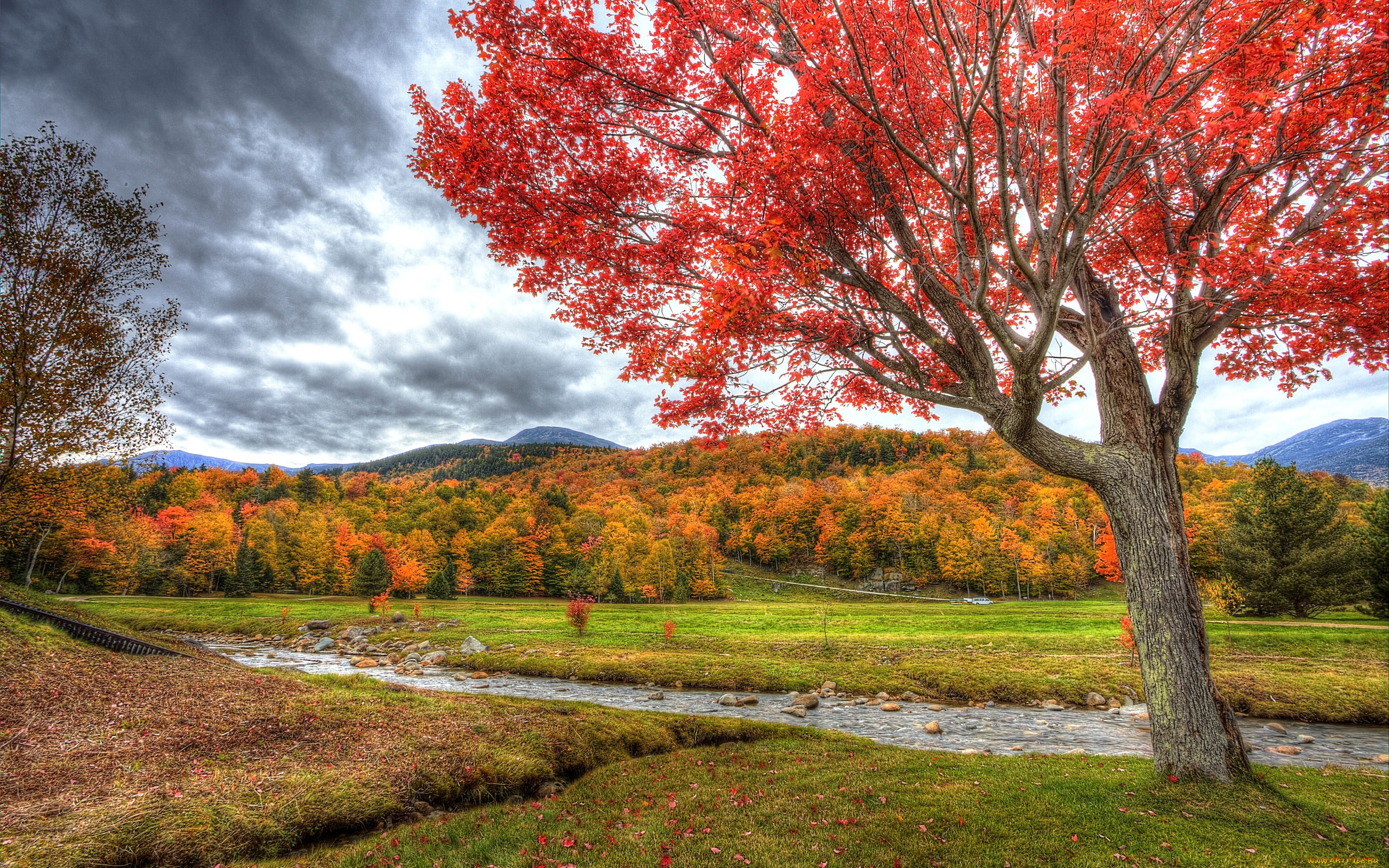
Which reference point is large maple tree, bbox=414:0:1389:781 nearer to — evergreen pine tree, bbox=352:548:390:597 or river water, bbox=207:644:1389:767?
river water, bbox=207:644:1389:767

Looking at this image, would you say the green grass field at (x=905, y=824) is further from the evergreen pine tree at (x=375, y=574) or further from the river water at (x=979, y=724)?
the evergreen pine tree at (x=375, y=574)

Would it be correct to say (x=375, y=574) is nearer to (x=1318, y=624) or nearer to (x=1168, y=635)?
(x=1168, y=635)

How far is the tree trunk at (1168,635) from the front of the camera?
21.4 ft

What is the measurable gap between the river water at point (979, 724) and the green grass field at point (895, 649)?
138 centimetres

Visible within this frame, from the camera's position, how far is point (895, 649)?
2733 cm

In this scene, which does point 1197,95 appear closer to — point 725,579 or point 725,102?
point 725,102

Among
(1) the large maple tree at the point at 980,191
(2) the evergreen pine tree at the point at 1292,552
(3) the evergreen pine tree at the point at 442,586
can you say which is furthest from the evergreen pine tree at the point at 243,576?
(2) the evergreen pine tree at the point at 1292,552

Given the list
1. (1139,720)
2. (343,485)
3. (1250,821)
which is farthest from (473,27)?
(343,485)

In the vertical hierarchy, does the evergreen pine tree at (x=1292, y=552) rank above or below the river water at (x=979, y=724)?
above

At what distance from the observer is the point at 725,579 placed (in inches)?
3056

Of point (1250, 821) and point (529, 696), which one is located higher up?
point (1250, 821)

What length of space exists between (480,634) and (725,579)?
159 feet

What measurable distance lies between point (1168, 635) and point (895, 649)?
2305cm

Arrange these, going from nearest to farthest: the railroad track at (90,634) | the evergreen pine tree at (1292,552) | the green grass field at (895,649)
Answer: the railroad track at (90,634), the green grass field at (895,649), the evergreen pine tree at (1292,552)
